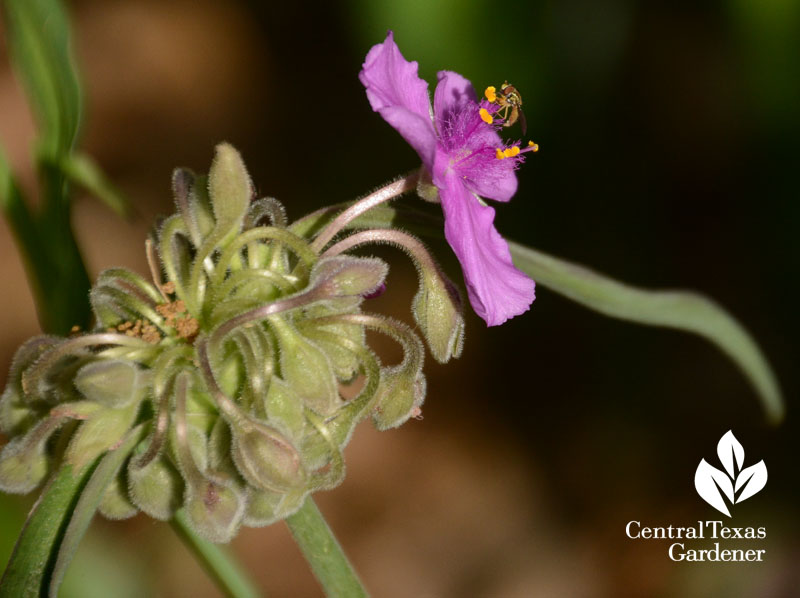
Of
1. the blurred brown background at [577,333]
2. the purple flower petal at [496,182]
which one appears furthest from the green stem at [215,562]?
the blurred brown background at [577,333]

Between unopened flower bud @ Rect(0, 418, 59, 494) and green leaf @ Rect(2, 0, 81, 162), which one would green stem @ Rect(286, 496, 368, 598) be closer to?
unopened flower bud @ Rect(0, 418, 59, 494)

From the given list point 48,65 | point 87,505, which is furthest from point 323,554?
point 48,65

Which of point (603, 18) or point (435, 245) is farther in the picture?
point (603, 18)

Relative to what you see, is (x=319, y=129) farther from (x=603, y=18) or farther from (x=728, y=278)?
(x=728, y=278)

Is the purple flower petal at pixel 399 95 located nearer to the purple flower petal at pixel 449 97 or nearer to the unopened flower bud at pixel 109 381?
the purple flower petal at pixel 449 97

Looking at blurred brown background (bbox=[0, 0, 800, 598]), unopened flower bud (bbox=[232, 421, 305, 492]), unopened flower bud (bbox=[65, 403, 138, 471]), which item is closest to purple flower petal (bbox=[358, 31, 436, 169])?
unopened flower bud (bbox=[232, 421, 305, 492])

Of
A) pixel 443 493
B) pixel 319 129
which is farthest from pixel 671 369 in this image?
pixel 319 129
